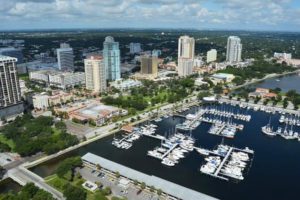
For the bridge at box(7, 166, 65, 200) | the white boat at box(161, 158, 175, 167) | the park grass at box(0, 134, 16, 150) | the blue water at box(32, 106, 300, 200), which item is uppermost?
the bridge at box(7, 166, 65, 200)

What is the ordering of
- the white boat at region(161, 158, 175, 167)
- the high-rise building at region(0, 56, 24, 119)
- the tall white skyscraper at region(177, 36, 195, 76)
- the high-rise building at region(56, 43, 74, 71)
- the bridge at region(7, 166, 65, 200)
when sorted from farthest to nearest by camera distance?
the high-rise building at region(56, 43, 74, 71)
the tall white skyscraper at region(177, 36, 195, 76)
the high-rise building at region(0, 56, 24, 119)
the white boat at region(161, 158, 175, 167)
the bridge at region(7, 166, 65, 200)

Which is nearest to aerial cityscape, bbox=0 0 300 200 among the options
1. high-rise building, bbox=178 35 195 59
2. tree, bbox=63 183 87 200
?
tree, bbox=63 183 87 200

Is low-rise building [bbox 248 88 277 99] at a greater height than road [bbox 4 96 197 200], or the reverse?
low-rise building [bbox 248 88 277 99]

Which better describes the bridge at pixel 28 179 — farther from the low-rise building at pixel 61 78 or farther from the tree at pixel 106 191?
the low-rise building at pixel 61 78

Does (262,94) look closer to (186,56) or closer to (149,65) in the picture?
(149,65)

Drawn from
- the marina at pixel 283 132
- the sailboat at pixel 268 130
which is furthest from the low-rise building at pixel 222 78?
the sailboat at pixel 268 130

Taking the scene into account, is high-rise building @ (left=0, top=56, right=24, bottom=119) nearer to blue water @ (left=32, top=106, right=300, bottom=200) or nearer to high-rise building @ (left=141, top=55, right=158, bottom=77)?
blue water @ (left=32, top=106, right=300, bottom=200)

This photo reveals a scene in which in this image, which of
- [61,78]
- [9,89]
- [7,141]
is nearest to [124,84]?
[61,78]

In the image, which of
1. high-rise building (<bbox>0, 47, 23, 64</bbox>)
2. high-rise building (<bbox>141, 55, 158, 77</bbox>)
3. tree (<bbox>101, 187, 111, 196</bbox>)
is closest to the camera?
tree (<bbox>101, 187, 111, 196</bbox>)
